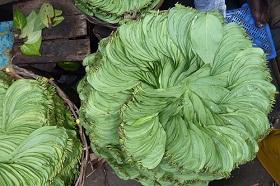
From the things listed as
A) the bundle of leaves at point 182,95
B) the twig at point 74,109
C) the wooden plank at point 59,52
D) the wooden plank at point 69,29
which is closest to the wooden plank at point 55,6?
the wooden plank at point 69,29

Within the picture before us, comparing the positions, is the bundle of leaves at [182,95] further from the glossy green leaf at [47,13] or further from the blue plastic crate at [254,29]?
the blue plastic crate at [254,29]

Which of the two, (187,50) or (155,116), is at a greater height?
(187,50)

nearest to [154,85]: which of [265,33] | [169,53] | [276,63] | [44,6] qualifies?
[169,53]

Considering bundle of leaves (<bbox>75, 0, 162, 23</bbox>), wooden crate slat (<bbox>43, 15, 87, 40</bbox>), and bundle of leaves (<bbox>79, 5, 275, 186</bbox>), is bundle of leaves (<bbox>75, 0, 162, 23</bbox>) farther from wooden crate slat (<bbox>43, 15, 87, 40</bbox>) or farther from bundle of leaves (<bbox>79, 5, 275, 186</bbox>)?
bundle of leaves (<bbox>79, 5, 275, 186</bbox>)

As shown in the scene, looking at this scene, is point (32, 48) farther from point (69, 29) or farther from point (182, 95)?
point (182, 95)

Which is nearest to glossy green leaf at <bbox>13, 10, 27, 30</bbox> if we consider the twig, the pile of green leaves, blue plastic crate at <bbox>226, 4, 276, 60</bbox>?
the pile of green leaves

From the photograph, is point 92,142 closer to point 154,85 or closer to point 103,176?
point 154,85
